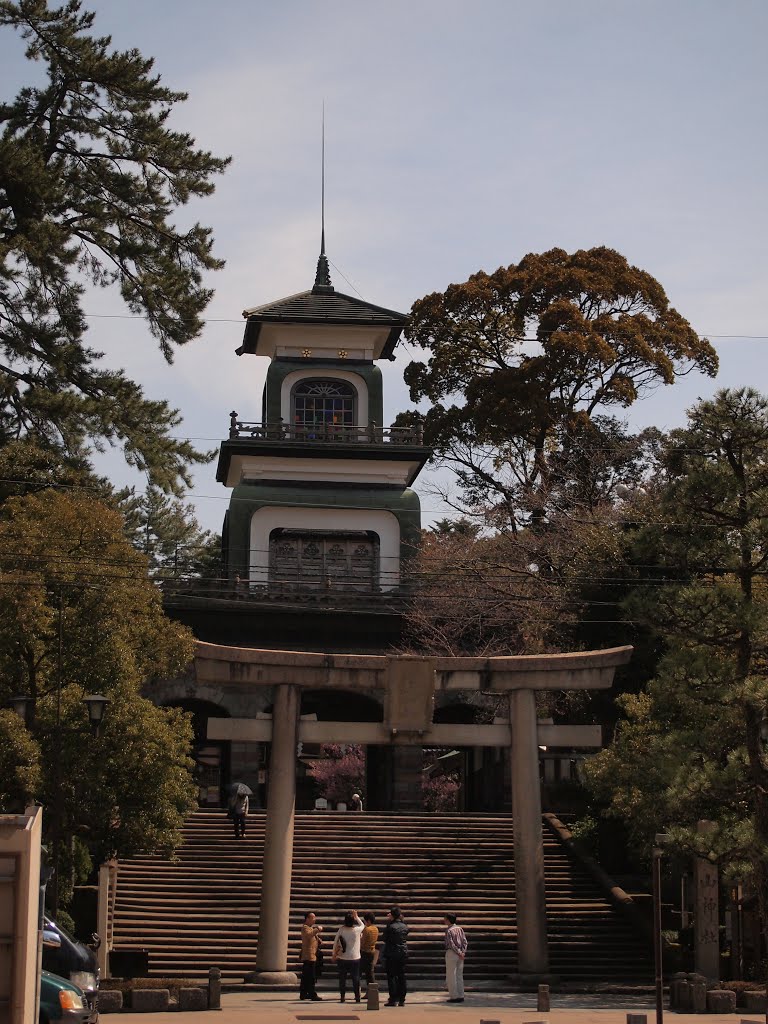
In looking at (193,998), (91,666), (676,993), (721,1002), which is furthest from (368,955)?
(91,666)

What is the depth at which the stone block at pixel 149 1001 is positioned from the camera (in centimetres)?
2184

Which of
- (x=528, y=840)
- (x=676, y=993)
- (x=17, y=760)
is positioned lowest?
(x=676, y=993)

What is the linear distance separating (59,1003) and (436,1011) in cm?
797

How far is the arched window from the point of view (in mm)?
49750

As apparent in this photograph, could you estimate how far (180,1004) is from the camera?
2206 centimetres

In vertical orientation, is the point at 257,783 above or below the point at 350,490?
below

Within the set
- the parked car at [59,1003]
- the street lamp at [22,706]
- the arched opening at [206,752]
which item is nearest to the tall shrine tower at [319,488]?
the arched opening at [206,752]

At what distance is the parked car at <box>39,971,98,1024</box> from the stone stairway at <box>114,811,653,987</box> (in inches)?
424

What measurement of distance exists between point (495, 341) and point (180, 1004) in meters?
32.2

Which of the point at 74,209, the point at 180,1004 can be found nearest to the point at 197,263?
the point at 74,209

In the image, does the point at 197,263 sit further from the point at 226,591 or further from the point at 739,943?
the point at 739,943

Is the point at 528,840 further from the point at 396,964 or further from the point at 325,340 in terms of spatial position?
the point at 325,340

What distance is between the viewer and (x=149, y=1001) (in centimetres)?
2186

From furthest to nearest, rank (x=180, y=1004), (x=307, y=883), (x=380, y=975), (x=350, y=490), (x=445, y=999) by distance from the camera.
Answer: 1. (x=350, y=490)
2. (x=307, y=883)
3. (x=380, y=975)
4. (x=445, y=999)
5. (x=180, y=1004)
